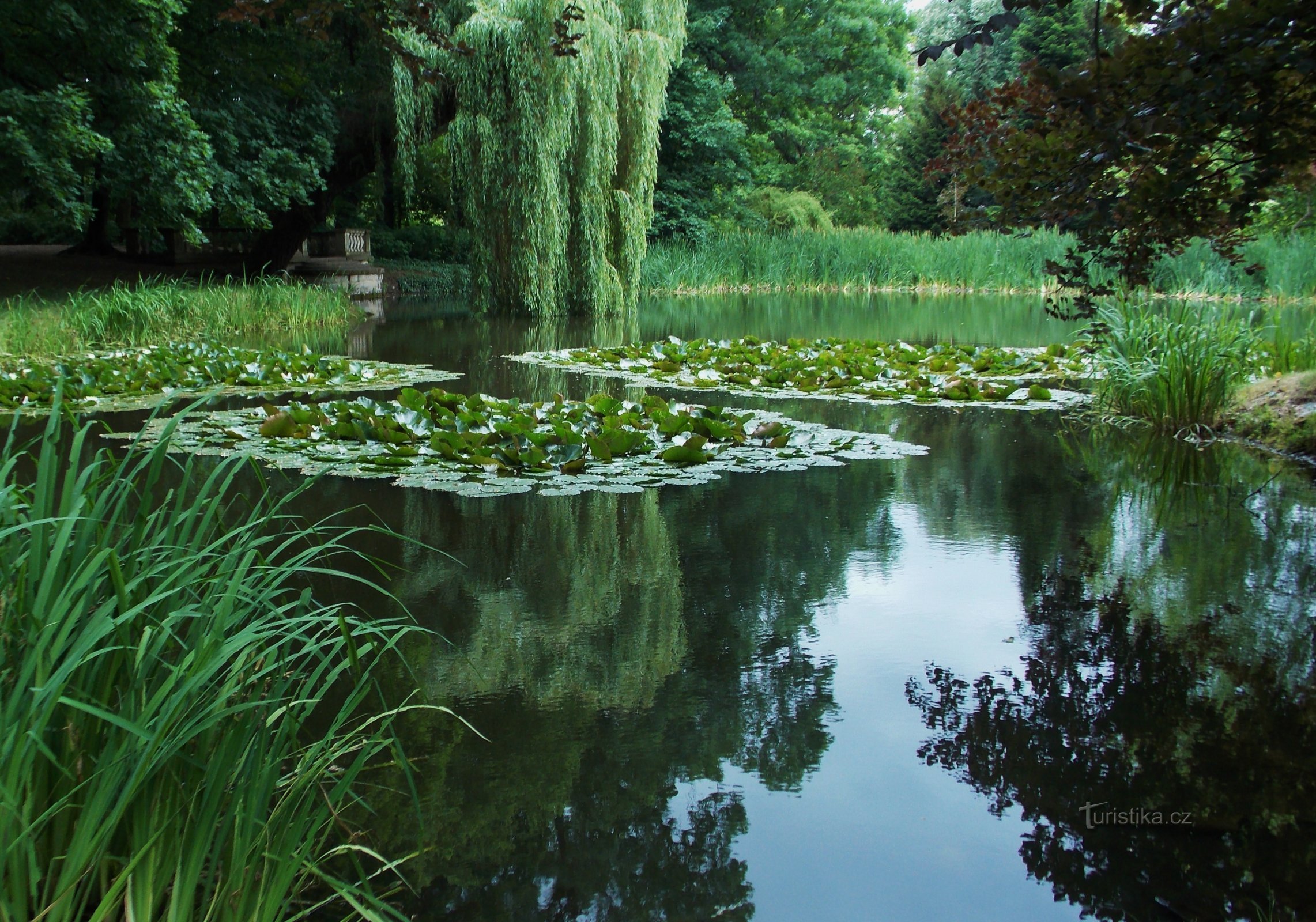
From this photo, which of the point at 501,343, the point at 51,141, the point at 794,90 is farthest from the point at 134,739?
the point at 794,90

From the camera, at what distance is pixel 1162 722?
277 cm

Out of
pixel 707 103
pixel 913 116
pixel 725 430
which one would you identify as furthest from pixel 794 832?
pixel 913 116

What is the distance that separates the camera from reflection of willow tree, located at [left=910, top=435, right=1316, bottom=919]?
2.17 metres

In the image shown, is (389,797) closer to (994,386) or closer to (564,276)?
(994,386)

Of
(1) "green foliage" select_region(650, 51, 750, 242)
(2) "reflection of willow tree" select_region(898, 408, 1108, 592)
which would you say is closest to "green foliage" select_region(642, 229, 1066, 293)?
(1) "green foliage" select_region(650, 51, 750, 242)

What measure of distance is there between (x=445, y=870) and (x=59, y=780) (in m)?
0.74

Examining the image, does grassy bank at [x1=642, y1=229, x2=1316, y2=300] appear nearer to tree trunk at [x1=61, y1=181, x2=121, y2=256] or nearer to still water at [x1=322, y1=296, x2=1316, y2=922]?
tree trunk at [x1=61, y1=181, x2=121, y2=256]

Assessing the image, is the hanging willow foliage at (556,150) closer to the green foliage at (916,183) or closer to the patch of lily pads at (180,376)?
the patch of lily pads at (180,376)

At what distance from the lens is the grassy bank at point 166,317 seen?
386 inches

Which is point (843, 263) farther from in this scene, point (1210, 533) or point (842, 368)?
point (1210, 533)

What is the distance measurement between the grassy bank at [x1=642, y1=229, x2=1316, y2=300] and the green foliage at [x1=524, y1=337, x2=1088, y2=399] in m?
13.8

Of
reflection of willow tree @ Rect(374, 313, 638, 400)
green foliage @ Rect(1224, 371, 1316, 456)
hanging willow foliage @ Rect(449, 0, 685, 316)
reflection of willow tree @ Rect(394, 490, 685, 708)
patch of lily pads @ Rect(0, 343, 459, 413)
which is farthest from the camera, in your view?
hanging willow foliage @ Rect(449, 0, 685, 316)

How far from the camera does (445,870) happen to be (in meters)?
2.13

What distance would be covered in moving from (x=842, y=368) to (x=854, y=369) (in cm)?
11
